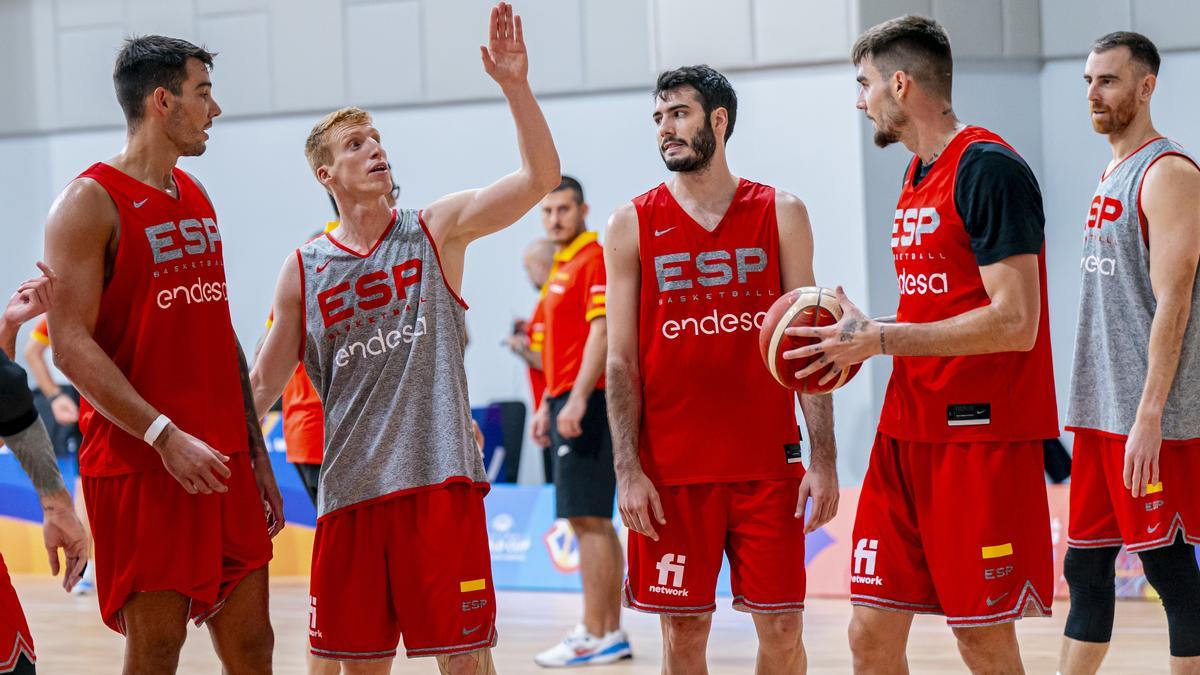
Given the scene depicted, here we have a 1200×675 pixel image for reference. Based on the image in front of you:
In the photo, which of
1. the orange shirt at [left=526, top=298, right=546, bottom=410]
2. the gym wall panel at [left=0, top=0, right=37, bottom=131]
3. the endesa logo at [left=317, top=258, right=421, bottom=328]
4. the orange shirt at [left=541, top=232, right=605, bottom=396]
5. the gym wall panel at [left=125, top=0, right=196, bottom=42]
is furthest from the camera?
the gym wall panel at [left=0, top=0, right=37, bottom=131]

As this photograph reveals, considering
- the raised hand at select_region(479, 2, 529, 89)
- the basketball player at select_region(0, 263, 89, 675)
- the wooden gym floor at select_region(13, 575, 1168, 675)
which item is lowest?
the wooden gym floor at select_region(13, 575, 1168, 675)

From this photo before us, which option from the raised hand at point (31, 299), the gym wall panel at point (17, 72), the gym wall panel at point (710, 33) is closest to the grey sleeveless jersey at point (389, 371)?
the raised hand at point (31, 299)

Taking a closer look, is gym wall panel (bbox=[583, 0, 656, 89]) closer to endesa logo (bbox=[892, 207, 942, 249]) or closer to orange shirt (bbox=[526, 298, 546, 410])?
orange shirt (bbox=[526, 298, 546, 410])

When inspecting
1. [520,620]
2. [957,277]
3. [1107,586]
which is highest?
[957,277]

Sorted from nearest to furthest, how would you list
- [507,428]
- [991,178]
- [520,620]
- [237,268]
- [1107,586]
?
1. [991,178]
2. [1107,586]
3. [520,620]
4. [507,428]
5. [237,268]

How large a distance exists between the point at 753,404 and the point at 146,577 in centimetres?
174

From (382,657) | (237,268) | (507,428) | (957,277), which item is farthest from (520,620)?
(237,268)

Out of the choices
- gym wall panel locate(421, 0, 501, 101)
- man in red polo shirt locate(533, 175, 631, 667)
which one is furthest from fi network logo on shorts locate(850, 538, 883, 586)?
gym wall panel locate(421, 0, 501, 101)

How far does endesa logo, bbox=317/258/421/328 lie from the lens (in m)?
3.90

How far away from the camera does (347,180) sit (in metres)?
4.01

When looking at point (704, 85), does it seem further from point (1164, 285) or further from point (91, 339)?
point (91, 339)

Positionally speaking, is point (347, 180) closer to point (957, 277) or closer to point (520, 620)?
point (957, 277)

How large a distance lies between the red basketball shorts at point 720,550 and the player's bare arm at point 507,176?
915 millimetres

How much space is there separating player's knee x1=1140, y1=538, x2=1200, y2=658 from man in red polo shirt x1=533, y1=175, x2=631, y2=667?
2.65 meters
